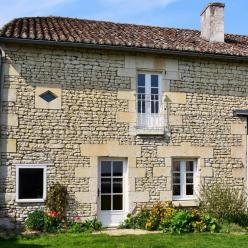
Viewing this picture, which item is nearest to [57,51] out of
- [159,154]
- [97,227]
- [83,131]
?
[83,131]

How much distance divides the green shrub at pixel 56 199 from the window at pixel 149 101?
9.10 feet

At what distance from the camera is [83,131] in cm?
1142

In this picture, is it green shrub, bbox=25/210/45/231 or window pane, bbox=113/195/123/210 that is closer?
green shrub, bbox=25/210/45/231

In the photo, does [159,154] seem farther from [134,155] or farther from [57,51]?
[57,51]

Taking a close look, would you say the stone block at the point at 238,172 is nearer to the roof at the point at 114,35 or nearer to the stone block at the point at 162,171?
the stone block at the point at 162,171

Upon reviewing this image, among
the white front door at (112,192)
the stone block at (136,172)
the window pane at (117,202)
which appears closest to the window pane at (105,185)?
the white front door at (112,192)

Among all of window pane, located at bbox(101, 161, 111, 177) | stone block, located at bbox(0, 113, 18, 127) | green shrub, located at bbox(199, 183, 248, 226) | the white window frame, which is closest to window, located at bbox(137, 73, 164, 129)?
the white window frame

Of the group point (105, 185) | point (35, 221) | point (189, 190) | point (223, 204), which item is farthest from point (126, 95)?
point (35, 221)

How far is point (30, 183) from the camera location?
10969 mm

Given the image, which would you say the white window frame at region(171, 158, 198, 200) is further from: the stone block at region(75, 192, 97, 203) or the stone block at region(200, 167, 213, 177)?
the stone block at region(75, 192, 97, 203)

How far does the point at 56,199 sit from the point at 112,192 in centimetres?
160

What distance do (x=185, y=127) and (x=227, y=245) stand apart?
3.97m

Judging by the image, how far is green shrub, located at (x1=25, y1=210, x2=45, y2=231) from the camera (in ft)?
34.7

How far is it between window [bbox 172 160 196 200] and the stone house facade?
0.03 meters
